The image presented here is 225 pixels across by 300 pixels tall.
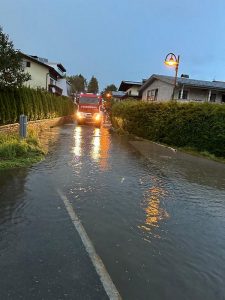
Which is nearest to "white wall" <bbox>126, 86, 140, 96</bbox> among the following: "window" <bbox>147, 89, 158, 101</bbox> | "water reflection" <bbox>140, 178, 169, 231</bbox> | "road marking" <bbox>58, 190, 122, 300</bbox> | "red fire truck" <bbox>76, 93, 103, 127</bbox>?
"window" <bbox>147, 89, 158, 101</bbox>

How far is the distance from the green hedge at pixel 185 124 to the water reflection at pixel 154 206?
334 inches

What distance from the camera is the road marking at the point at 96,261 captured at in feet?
13.4

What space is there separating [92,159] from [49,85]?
5103 cm

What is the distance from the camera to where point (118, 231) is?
6.07 meters

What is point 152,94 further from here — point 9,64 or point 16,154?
point 16,154

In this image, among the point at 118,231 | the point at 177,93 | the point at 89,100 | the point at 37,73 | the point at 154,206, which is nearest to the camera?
the point at 118,231

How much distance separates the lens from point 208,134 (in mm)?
17922

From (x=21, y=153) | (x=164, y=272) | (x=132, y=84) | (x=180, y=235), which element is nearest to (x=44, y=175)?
(x=21, y=153)

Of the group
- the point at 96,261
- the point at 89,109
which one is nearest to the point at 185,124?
the point at 96,261

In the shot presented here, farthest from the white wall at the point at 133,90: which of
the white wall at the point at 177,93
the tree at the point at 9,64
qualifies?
the tree at the point at 9,64

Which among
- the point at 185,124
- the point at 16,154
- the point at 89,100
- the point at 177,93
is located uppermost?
Answer: the point at 177,93

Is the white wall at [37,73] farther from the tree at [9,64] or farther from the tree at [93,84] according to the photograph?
the tree at [93,84]

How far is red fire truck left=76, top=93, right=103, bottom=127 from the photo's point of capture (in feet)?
117

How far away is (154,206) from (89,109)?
93.3ft
